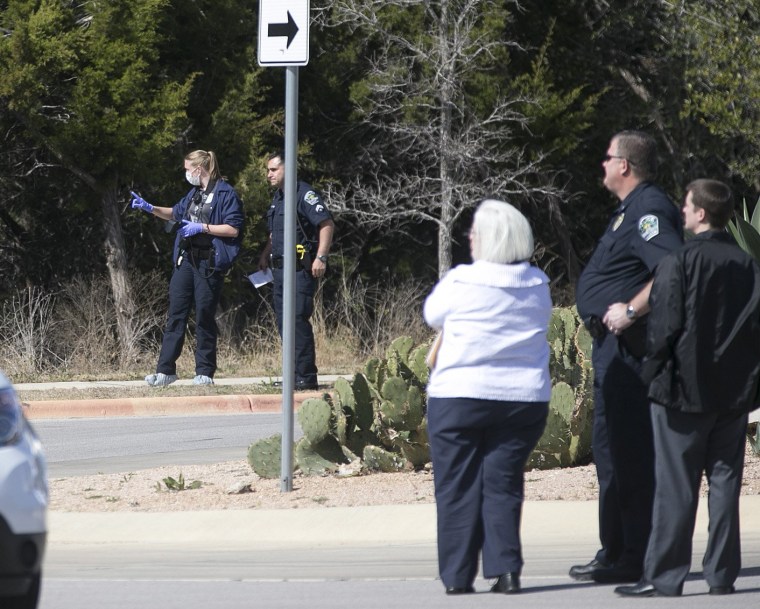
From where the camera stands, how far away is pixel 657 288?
18.0 ft

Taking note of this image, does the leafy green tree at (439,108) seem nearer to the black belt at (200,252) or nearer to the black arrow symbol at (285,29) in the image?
the black belt at (200,252)

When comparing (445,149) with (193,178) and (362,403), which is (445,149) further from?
(362,403)

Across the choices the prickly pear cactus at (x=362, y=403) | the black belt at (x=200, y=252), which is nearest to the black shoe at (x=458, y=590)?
the prickly pear cactus at (x=362, y=403)

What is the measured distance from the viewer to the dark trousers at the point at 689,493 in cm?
554

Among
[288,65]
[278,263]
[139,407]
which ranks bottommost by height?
[139,407]

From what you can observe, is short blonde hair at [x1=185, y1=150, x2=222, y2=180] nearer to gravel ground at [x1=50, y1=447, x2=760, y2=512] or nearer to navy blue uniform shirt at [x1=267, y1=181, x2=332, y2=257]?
navy blue uniform shirt at [x1=267, y1=181, x2=332, y2=257]

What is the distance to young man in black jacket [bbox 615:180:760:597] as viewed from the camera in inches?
215

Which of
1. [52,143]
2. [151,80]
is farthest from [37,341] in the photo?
[151,80]

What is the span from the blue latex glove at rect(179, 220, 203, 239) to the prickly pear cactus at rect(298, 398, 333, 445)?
4.52 meters

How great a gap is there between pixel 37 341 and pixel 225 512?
984 centimetres

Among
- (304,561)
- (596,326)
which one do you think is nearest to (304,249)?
(304,561)

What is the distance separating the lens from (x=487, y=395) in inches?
217

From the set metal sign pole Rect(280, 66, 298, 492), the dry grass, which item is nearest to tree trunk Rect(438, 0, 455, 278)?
the dry grass

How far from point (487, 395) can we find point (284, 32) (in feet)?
10.0
